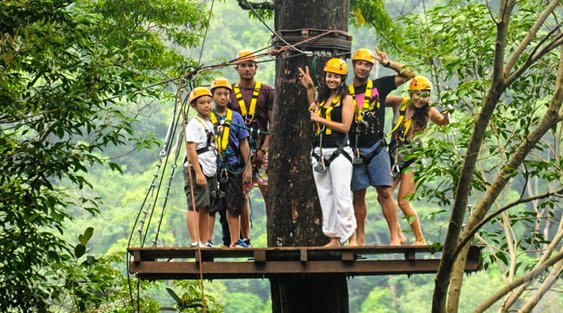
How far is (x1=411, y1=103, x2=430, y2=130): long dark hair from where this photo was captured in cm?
778

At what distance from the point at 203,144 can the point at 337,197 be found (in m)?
0.94

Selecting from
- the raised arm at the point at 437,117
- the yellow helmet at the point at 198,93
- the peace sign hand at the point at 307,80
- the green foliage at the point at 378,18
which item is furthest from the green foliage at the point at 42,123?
the green foliage at the point at 378,18

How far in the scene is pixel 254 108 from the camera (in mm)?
8180

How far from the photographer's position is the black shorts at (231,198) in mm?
7609

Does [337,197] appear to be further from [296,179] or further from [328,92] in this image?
[296,179]

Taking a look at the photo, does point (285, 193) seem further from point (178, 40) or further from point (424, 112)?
point (178, 40)

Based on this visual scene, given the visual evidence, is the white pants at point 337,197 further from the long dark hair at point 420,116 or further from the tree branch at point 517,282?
the tree branch at point 517,282

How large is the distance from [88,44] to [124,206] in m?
25.7

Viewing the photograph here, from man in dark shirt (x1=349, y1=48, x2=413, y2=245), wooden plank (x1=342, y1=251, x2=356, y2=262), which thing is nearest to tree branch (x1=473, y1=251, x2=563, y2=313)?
wooden plank (x1=342, y1=251, x2=356, y2=262)

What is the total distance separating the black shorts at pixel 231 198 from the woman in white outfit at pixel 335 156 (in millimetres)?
567

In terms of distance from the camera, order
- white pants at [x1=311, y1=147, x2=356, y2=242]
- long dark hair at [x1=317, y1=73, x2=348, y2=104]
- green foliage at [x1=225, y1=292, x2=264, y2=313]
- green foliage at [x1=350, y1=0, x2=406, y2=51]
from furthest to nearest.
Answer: green foliage at [x1=225, y1=292, x2=264, y2=313]
green foliage at [x1=350, y1=0, x2=406, y2=51]
long dark hair at [x1=317, y1=73, x2=348, y2=104]
white pants at [x1=311, y1=147, x2=356, y2=242]

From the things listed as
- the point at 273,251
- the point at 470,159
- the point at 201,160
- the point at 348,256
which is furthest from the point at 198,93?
the point at 470,159

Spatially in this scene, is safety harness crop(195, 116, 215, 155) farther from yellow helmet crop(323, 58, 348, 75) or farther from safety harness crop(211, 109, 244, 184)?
yellow helmet crop(323, 58, 348, 75)

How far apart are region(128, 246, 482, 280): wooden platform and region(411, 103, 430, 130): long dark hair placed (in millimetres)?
1144
